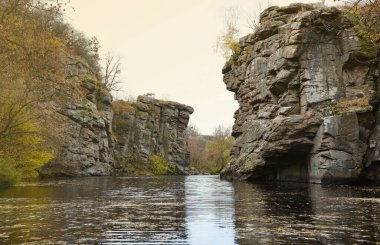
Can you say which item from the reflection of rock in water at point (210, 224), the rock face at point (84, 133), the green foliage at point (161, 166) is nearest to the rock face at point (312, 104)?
the reflection of rock in water at point (210, 224)

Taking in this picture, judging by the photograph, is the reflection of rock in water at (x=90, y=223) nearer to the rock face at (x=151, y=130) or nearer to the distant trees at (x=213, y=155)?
the rock face at (x=151, y=130)

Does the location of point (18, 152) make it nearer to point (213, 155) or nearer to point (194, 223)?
point (194, 223)

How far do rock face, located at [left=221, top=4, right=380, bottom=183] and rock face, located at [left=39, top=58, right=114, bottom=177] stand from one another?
86.4 ft

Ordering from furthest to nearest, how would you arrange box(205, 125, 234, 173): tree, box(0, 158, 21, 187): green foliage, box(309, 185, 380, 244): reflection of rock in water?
box(205, 125, 234, 173): tree, box(0, 158, 21, 187): green foliage, box(309, 185, 380, 244): reflection of rock in water

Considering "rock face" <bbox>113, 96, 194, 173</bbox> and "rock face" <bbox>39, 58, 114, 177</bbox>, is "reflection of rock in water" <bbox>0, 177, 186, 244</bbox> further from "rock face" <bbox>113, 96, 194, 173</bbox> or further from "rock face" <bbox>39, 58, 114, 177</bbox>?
"rock face" <bbox>113, 96, 194, 173</bbox>

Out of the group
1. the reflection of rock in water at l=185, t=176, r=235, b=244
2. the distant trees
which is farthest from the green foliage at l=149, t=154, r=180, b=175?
the reflection of rock in water at l=185, t=176, r=235, b=244

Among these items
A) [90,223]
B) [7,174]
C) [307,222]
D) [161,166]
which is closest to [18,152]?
[7,174]

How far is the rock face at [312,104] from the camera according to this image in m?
34.8

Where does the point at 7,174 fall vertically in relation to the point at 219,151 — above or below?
below

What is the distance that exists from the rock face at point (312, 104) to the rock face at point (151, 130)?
138 feet

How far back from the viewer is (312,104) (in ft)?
123

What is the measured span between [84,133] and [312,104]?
38848mm

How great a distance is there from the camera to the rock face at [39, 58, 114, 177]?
Answer: 198ft

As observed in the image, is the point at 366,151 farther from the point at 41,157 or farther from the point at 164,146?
the point at 164,146
